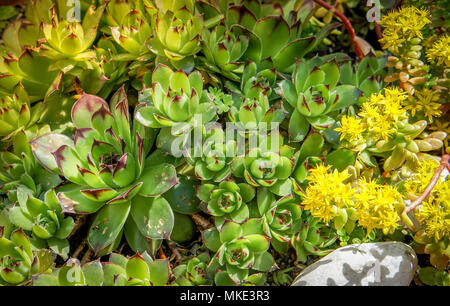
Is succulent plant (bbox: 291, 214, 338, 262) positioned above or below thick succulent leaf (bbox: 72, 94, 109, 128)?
below

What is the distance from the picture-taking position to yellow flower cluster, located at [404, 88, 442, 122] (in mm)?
1606

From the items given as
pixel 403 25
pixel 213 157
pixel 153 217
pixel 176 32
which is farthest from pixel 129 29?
pixel 403 25

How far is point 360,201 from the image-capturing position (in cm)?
132

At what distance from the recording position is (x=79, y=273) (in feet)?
4.50

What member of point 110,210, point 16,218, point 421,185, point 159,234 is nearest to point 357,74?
point 421,185

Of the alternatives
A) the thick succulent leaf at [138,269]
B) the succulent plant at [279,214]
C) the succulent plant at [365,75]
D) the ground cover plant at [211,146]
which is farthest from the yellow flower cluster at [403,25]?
the thick succulent leaf at [138,269]

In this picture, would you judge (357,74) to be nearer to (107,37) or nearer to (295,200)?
(295,200)

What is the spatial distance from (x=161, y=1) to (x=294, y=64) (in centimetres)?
64

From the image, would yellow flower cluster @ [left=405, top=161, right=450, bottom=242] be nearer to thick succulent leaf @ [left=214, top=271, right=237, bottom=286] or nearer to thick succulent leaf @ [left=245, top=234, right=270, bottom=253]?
thick succulent leaf @ [left=245, top=234, right=270, bottom=253]

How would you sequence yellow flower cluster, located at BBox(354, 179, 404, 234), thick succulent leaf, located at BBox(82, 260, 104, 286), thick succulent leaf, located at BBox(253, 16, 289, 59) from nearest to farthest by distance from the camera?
yellow flower cluster, located at BBox(354, 179, 404, 234) < thick succulent leaf, located at BBox(82, 260, 104, 286) < thick succulent leaf, located at BBox(253, 16, 289, 59)

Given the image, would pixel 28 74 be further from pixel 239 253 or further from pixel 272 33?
pixel 239 253

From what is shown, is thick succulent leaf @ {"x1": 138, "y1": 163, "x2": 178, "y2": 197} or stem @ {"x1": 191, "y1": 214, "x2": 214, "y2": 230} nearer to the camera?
thick succulent leaf @ {"x1": 138, "y1": 163, "x2": 178, "y2": 197}

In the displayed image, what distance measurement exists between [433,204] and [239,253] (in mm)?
689

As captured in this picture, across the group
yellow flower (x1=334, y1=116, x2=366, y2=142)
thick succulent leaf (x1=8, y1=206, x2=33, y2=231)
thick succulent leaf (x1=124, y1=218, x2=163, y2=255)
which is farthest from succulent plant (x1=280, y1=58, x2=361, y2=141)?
thick succulent leaf (x1=8, y1=206, x2=33, y2=231)
